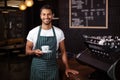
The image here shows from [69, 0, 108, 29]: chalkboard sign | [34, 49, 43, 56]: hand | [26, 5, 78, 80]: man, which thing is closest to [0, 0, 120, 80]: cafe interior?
[69, 0, 108, 29]: chalkboard sign

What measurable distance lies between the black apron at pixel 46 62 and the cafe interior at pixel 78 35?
1.83 feet

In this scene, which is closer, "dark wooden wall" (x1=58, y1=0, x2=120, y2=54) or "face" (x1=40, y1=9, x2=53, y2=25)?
"face" (x1=40, y1=9, x2=53, y2=25)

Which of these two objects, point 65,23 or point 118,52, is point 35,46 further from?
point 65,23

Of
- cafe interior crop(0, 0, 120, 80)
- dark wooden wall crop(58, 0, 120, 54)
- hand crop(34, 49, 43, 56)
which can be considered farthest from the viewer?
dark wooden wall crop(58, 0, 120, 54)

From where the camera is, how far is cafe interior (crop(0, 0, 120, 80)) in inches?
126

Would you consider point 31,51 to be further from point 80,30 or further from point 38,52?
point 80,30

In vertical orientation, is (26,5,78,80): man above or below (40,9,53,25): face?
below

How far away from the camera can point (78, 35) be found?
659 cm

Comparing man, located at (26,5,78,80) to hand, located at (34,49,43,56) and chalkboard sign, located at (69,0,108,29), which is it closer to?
hand, located at (34,49,43,56)

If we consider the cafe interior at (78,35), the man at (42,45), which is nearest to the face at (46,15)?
the man at (42,45)

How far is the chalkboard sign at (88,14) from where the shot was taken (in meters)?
6.17

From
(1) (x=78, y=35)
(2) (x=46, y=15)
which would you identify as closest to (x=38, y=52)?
(2) (x=46, y=15)

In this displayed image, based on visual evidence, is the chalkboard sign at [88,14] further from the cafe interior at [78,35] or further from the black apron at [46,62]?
the black apron at [46,62]

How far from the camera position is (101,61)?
317 centimetres
